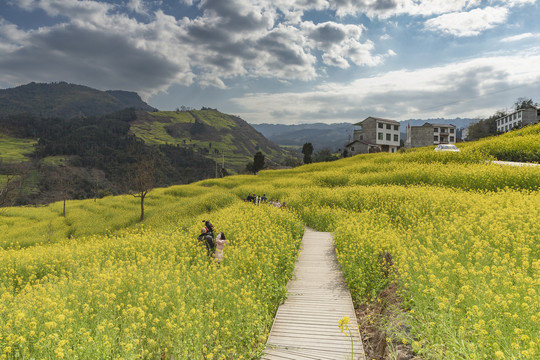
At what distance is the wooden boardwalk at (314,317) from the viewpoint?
19.0 ft

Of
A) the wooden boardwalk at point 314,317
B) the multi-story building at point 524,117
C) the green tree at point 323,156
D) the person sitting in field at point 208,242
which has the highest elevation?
the multi-story building at point 524,117

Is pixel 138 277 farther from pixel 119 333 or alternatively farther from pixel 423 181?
pixel 423 181

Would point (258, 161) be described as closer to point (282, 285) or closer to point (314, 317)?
point (282, 285)

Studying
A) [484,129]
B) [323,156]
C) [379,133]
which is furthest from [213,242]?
[484,129]

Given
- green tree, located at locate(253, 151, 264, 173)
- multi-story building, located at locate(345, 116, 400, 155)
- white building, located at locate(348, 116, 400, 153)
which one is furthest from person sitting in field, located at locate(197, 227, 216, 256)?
white building, located at locate(348, 116, 400, 153)

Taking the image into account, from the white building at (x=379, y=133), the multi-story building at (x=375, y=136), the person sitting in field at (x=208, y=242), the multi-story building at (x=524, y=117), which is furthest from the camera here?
the multi-story building at (x=524, y=117)

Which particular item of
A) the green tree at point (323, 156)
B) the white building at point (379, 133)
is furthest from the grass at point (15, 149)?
the white building at point (379, 133)

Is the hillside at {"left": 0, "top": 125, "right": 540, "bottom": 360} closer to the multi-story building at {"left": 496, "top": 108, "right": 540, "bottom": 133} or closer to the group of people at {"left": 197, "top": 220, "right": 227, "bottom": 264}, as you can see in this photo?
the group of people at {"left": 197, "top": 220, "right": 227, "bottom": 264}

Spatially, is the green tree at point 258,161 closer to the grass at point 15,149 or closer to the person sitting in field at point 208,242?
the person sitting in field at point 208,242

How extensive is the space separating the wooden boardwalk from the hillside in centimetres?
39

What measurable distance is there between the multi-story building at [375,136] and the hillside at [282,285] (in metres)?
55.1

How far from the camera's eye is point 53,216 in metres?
30.1

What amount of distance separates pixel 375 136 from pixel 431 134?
35.4 meters

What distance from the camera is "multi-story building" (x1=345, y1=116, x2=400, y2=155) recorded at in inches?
2840
